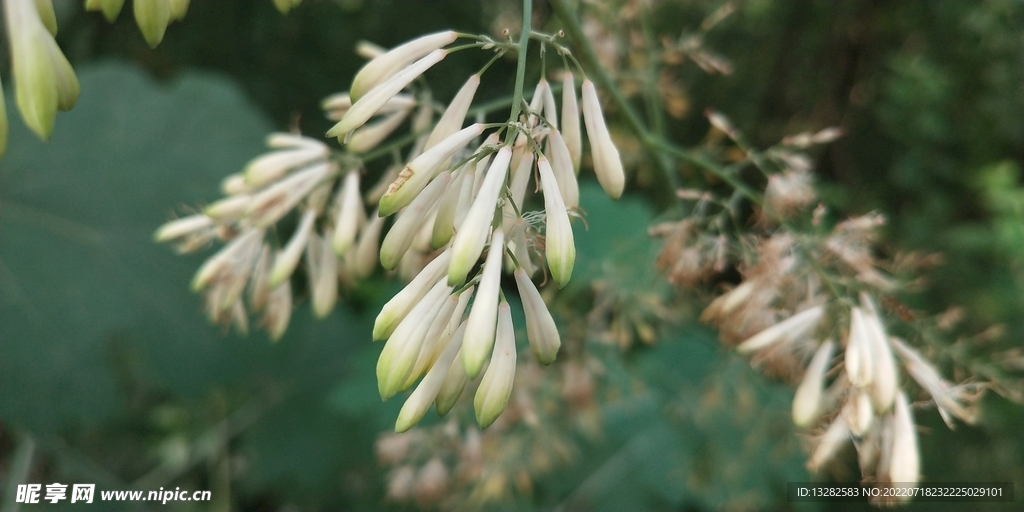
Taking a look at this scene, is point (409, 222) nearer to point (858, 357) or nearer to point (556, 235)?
point (556, 235)

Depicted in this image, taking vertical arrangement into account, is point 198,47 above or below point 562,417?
above

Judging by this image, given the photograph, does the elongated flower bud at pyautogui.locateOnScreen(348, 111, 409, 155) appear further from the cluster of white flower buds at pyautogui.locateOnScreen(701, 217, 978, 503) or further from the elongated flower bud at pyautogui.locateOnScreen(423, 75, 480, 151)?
the cluster of white flower buds at pyautogui.locateOnScreen(701, 217, 978, 503)

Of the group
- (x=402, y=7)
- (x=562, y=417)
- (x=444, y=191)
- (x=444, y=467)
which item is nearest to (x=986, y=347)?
(x=562, y=417)

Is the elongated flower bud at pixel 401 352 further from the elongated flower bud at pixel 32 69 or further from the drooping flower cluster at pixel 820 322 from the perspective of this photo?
the drooping flower cluster at pixel 820 322

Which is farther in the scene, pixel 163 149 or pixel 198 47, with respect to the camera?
pixel 198 47

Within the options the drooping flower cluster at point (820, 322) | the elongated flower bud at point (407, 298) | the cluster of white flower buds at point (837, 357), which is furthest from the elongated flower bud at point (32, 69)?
the cluster of white flower buds at point (837, 357)

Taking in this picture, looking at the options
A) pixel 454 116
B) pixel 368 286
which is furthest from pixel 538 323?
pixel 368 286

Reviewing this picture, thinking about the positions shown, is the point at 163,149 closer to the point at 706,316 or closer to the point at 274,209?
the point at 274,209
